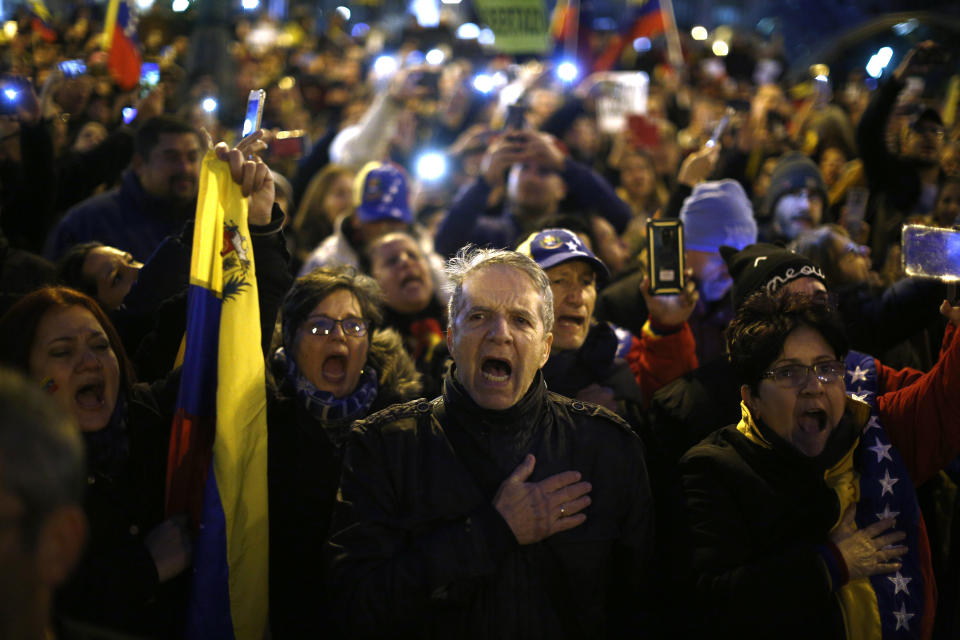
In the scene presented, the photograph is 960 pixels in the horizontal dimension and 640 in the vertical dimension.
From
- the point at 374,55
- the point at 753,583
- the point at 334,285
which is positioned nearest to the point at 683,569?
the point at 753,583

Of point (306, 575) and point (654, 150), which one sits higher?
point (654, 150)

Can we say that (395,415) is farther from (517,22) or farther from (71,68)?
(517,22)

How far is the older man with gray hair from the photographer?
242 centimetres

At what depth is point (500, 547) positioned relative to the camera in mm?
2410

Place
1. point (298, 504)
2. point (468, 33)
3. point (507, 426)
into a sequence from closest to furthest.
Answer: point (507, 426) → point (298, 504) → point (468, 33)

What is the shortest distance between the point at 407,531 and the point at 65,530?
1.13 meters

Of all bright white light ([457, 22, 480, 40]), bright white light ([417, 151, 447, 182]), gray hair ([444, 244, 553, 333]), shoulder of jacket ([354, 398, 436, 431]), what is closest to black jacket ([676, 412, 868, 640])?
gray hair ([444, 244, 553, 333])

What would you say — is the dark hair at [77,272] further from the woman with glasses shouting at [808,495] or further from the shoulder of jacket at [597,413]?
the woman with glasses shouting at [808,495]

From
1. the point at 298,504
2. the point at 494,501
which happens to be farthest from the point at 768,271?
the point at 298,504

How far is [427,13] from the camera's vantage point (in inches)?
579

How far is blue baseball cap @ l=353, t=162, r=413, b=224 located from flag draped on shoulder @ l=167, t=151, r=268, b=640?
2572 millimetres

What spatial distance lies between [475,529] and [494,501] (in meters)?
0.10

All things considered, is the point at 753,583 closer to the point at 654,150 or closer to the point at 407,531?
the point at 407,531

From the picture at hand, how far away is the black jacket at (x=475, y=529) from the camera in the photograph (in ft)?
7.91
